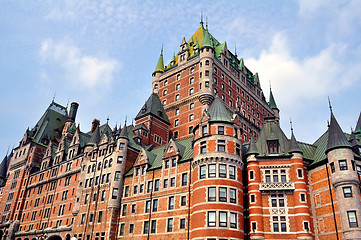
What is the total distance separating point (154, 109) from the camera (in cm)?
7806

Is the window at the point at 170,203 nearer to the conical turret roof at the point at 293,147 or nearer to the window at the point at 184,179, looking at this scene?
the window at the point at 184,179

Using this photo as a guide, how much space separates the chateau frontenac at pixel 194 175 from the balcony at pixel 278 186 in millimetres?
134

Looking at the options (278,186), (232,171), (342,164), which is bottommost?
(278,186)

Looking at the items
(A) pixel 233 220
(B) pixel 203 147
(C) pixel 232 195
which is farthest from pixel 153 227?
(B) pixel 203 147

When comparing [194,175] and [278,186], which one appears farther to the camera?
[194,175]

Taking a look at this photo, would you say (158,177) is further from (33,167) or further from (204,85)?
(33,167)

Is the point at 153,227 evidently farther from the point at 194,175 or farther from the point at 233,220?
the point at 233,220

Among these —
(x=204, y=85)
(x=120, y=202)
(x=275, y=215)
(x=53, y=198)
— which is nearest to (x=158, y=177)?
(x=120, y=202)

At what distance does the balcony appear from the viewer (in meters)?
46.5

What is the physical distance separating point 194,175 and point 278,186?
11.9 meters

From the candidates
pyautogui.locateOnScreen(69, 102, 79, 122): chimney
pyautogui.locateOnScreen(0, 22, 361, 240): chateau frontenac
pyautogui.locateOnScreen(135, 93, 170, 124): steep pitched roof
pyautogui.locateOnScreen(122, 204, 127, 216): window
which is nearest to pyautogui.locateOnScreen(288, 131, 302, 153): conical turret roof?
pyautogui.locateOnScreen(0, 22, 361, 240): chateau frontenac

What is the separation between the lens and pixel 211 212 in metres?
45.3

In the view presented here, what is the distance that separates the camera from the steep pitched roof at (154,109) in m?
76.9

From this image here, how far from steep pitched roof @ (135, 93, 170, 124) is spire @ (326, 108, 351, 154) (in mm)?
38977
